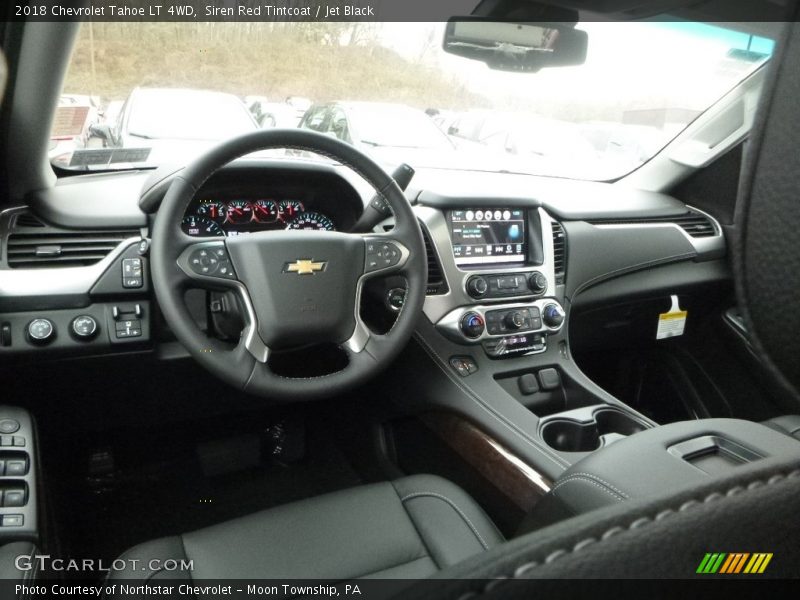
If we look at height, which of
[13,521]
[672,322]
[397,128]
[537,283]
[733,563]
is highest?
[733,563]

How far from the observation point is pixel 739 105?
2.95 m

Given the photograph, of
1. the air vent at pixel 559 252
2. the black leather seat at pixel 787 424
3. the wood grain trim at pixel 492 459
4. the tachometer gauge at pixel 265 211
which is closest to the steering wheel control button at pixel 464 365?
the wood grain trim at pixel 492 459

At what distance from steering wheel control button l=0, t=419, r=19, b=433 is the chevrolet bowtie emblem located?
79cm

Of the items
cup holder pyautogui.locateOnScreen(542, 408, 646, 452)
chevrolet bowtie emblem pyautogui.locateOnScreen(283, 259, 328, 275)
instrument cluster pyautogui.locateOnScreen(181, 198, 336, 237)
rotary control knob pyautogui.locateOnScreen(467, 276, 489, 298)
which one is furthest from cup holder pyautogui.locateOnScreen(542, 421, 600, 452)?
instrument cluster pyautogui.locateOnScreen(181, 198, 336, 237)

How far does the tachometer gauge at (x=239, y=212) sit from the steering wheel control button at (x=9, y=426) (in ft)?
2.70

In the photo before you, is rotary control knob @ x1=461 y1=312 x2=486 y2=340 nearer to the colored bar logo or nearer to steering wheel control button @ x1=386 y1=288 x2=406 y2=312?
steering wheel control button @ x1=386 y1=288 x2=406 y2=312

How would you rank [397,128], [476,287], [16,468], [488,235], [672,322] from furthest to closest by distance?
[672,322]
[397,128]
[488,235]
[476,287]
[16,468]

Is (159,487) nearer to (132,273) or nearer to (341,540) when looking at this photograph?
(132,273)

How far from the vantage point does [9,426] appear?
5.40 feet

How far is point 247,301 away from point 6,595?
0.79 meters

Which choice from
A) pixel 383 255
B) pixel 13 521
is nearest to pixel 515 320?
pixel 383 255

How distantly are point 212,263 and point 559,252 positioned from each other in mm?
1412

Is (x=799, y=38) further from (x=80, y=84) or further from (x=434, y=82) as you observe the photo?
(x=434, y=82)

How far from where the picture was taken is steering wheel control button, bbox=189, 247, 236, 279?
1632 millimetres
